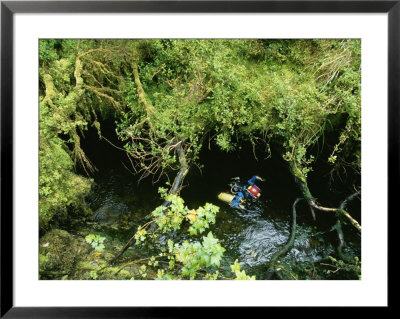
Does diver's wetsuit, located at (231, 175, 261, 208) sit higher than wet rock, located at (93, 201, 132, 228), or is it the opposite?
diver's wetsuit, located at (231, 175, 261, 208)

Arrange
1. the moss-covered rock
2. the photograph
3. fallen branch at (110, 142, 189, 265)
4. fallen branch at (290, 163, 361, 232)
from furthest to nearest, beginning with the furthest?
fallen branch at (290, 163, 361, 232) → fallen branch at (110, 142, 189, 265) → the photograph → the moss-covered rock

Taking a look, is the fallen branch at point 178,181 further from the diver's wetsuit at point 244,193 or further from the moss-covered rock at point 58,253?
the diver's wetsuit at point 244,193

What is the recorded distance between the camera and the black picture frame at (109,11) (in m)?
1.72

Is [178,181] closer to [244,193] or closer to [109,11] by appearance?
[244,193]

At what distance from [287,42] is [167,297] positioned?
7.60ft

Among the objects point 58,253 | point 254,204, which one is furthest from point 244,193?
point 58,253

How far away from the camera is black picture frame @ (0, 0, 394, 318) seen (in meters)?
1.72

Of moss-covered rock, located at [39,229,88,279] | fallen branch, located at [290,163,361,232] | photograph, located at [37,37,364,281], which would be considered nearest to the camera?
moss-covered rock, located at [39,229,88,279]

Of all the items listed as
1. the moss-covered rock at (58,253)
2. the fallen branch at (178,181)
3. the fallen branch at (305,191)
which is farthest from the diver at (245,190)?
the moss-covered rock at (58,253)

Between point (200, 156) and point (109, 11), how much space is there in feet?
4.94

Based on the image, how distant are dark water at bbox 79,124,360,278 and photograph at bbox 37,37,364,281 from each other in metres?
0.01

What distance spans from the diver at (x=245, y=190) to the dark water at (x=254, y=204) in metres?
0.05

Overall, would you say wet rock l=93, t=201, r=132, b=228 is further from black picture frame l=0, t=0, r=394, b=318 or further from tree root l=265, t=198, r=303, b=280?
tree root l=265, t=198, r=303, b=280

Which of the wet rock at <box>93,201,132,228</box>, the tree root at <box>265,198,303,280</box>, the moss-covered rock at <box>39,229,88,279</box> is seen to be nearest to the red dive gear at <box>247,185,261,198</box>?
the tree root at <box>265,198,303,280</box>
